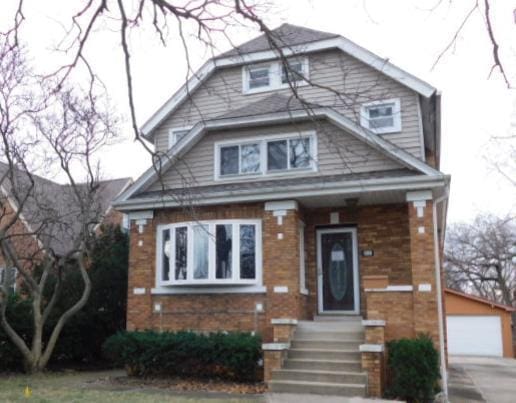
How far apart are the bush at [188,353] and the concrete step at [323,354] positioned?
75cm

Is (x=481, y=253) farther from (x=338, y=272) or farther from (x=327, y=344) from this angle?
(x=327, y=344)

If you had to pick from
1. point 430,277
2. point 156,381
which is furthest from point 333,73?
point 156,381

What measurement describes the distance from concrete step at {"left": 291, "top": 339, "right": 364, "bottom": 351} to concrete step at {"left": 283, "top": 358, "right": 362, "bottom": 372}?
45 centimetres

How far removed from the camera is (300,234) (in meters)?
12.9

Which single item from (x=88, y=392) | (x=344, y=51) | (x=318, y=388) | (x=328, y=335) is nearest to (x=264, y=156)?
(x=344, y=51)

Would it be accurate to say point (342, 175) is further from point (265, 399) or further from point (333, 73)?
point (265, 399)

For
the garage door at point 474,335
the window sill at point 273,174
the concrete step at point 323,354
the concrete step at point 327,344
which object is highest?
the window sill at point 273,174

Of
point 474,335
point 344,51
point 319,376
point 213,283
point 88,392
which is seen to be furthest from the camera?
point 474,335

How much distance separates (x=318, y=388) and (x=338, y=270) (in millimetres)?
3681

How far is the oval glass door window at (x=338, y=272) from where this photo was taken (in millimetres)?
12961

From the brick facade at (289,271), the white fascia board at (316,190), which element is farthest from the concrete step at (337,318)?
the white fascia board at (316,190)

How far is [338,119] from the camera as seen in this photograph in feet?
40.8

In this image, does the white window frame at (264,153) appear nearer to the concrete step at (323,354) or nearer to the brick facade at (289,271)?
the brick facade at (289,271)

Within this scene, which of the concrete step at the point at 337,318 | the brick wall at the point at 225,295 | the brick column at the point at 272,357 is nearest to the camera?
the brick column at the point at 272,357
